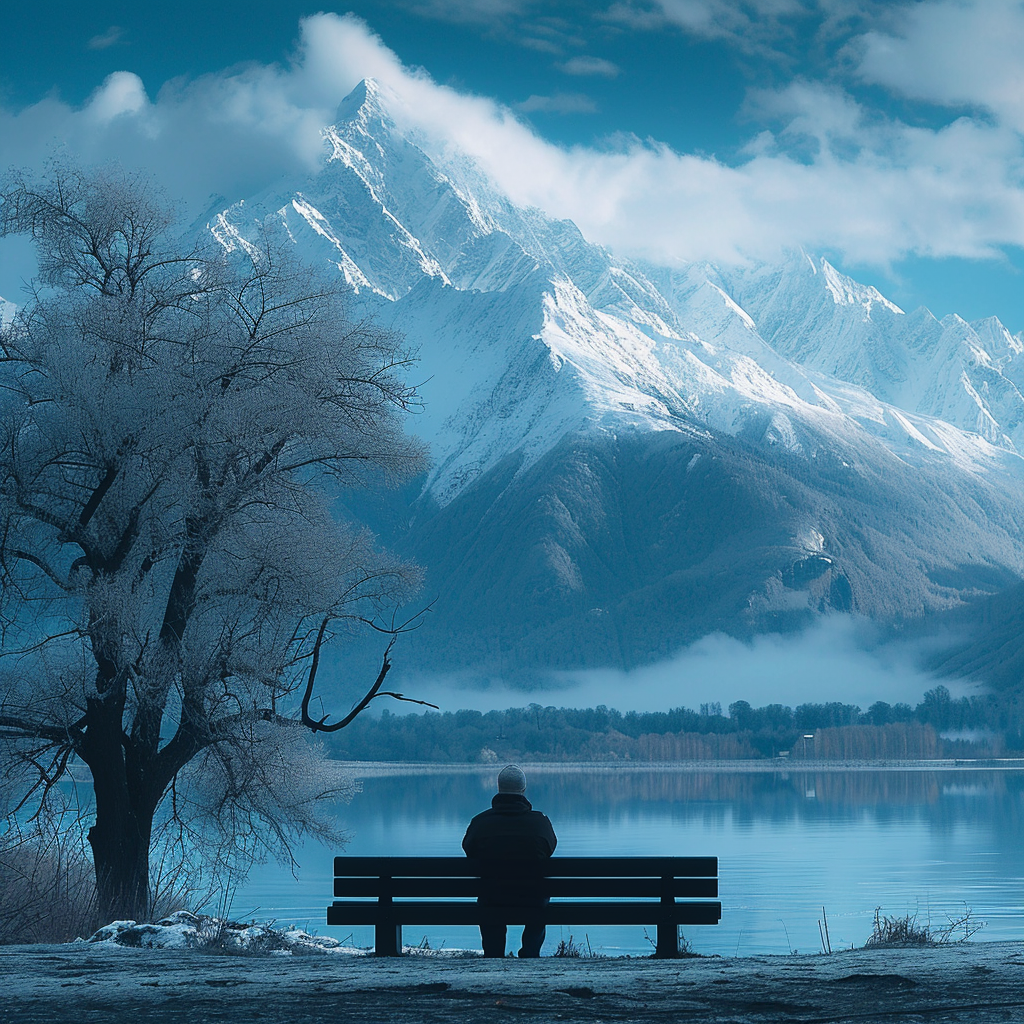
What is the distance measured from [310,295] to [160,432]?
3356mm

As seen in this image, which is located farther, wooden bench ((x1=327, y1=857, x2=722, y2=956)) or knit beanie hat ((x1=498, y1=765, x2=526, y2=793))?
knit beanie hat ((x1=498, y1=765, x2=526, y2=793))

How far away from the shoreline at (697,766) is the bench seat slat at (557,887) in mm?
159501

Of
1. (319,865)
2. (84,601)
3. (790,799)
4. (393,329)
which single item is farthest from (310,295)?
(790,799)

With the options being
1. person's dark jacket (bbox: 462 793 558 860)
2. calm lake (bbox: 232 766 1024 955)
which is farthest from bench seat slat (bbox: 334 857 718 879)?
calm lake (bbox: 232 766 1024 955)

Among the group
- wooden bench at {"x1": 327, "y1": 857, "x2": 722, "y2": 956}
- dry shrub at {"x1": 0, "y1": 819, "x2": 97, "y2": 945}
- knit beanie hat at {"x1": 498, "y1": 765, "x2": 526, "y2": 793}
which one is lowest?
dry shrub at {"x1": 0, "y1": 819, "x2": 97, "y2": 945}

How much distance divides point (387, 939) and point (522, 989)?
3108 millimetres

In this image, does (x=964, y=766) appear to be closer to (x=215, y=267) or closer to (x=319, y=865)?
(x=319, y=865)

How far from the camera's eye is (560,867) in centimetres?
1223

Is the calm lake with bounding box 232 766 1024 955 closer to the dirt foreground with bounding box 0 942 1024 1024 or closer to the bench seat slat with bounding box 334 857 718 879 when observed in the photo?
the bench seat slat with bounding box 334 857 718 879

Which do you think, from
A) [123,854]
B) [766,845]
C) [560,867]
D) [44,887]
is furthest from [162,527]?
[766,845]

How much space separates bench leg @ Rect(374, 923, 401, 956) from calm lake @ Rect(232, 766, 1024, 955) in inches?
451

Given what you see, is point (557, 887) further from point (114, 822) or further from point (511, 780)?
point (114, 822)

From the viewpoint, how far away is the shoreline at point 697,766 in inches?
6983

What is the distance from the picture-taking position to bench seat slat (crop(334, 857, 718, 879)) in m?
12.1
